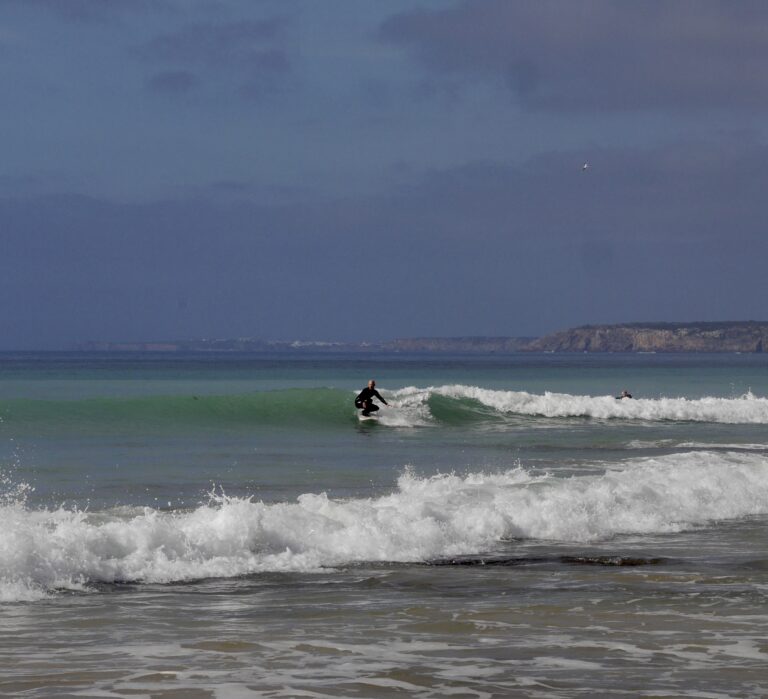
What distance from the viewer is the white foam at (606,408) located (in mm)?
42406

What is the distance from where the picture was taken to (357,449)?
85.2 feet

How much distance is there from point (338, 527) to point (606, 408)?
32.0 m

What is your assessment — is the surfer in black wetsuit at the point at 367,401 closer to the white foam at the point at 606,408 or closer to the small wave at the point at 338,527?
the white foam at the point at 606,408

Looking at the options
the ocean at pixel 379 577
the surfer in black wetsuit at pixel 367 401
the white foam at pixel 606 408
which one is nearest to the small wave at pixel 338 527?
the ocean at pixel 379 577

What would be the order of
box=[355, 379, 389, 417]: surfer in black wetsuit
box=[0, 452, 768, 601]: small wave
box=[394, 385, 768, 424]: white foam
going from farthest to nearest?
1. box=[394, 385, 768, 424]: white foam
2. box=[355, 379, 389, 417]: surfer in black wetsuit
3. box=[0, 452, 768, 601]: small wave

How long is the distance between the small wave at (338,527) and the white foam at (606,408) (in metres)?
25.4

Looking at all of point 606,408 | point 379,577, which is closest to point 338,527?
point 379,577

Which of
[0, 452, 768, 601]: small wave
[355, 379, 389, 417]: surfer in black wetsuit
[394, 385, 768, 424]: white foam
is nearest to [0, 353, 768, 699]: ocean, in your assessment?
[0, 452, 768, 601]: small wave

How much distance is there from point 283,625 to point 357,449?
1744 cm

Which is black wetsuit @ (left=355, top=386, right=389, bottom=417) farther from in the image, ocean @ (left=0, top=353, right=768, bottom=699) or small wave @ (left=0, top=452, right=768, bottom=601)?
small wave @ (left=0, top=452, right=768, bottom=601)

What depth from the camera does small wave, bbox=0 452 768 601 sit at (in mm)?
10492

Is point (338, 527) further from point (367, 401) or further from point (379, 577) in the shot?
point (367, 401)

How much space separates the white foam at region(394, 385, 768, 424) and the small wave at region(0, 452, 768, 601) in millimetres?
25406

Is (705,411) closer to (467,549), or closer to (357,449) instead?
(357,449)
